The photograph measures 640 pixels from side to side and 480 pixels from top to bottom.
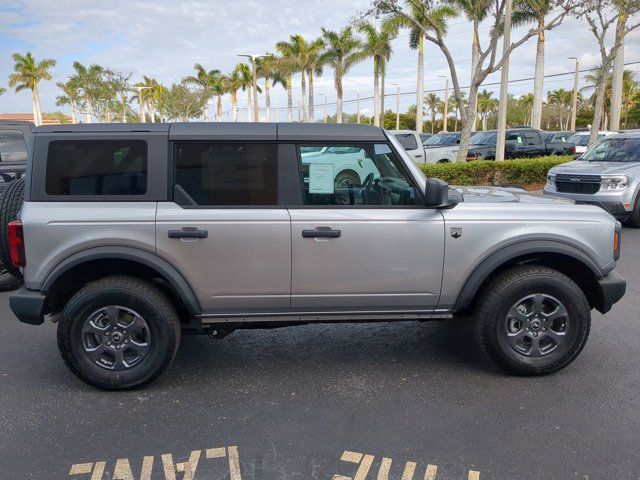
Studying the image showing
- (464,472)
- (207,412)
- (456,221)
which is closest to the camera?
(464,472)

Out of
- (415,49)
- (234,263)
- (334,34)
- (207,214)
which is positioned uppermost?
(334,34)

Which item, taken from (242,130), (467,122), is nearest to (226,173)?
(242,130)

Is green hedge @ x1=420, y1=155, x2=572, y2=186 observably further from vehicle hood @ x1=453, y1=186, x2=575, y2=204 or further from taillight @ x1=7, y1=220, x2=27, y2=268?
taillight @ x1=7, y1=220, x2=27, y2=268

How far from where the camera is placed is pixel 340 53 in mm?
40125

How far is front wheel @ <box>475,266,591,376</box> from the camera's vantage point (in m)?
3.76

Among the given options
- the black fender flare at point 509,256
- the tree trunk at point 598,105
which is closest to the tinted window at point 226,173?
the black fender flare at point 509,256

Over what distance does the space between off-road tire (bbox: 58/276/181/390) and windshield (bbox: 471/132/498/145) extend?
17348 mm

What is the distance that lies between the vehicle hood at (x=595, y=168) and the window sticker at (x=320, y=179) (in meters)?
7.53

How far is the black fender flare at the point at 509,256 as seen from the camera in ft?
12.2

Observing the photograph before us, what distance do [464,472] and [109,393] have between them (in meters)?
2.44

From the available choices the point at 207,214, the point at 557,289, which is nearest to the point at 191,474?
the point at 207,214

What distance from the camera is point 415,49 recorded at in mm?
32344

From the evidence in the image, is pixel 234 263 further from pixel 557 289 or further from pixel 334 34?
pixel 334 34

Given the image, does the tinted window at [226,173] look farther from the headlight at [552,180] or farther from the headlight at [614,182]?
the headlight at [552,180]
